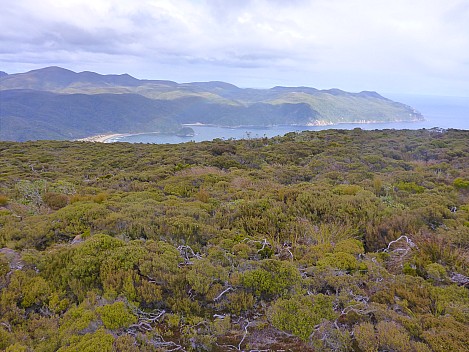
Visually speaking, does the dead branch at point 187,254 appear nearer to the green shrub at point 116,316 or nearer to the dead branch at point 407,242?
the green shrub at point 116,316

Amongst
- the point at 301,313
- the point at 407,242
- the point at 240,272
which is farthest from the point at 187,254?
the point at 407,242

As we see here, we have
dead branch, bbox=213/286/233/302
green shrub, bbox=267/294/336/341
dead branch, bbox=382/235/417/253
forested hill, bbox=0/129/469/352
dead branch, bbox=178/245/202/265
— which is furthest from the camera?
dead branch, bbox=382/235/417/253

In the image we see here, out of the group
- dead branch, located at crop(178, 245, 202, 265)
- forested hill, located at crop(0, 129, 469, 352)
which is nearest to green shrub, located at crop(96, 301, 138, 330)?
forested hill, located at crop(0, 129, 469, 352)

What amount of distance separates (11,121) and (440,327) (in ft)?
706

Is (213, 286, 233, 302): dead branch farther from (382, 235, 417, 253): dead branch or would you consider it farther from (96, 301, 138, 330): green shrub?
(382, 235, 417, 253): dead branch

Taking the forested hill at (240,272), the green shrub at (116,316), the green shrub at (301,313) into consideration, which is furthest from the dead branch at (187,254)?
the green shrub at (301,313)

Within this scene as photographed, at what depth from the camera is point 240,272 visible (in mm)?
4184

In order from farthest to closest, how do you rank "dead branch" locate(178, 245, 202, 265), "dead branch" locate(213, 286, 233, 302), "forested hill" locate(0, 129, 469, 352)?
"dead branch" locate(178, 245, 202, 265)
"dead branch" locate(213, 286, 233, 302)
"forested hill" locate(0, 129, 469, 352)

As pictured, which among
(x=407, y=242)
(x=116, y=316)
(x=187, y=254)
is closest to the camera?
(x=116, y=316)

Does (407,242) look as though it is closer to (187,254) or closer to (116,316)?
(187,254)

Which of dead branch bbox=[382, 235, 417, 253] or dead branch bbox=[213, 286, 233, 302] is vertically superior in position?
dead branch bbox=[382, 235, 417, 253]

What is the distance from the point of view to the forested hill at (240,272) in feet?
10.6

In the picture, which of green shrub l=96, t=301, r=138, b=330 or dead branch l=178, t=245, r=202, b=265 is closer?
green shrub l=96, t=301, r=138, b=330

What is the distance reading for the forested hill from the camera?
3.22m
